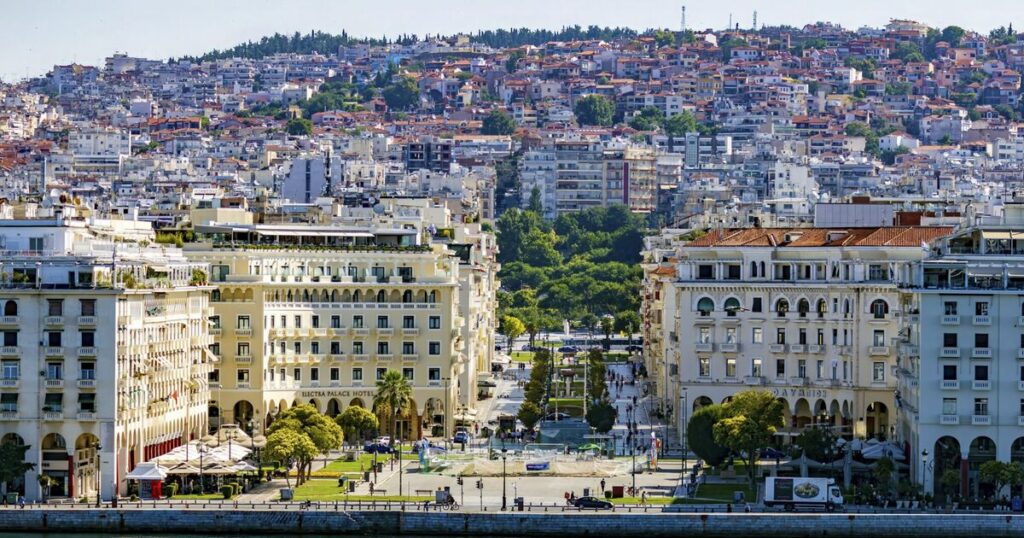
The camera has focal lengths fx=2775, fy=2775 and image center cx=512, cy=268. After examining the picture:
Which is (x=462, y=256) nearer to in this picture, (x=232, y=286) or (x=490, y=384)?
(x=490, y=384)

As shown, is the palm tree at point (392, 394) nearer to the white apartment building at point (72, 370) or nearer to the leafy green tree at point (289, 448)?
the leafy green tree at point (289, 448)

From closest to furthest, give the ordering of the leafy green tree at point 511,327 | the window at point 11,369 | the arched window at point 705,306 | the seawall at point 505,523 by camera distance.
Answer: the seawall at point 505,523, the window at point 11,369, the arched window at point 705,306, the leafy green tree at point 511,327

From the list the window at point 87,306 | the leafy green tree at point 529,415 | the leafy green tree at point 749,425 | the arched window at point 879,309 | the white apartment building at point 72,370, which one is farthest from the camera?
the leafy green tree at point 529,415

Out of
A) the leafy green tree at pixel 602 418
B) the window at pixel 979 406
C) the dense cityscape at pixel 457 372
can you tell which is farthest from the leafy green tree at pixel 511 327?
the window at pixel 979 406

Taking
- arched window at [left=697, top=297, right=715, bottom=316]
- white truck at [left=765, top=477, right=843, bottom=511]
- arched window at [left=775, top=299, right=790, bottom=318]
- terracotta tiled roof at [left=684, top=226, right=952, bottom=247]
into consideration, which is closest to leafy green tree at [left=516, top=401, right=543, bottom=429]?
terracotta tiled roof at [left=684, top=226, right=952, bottom=247]

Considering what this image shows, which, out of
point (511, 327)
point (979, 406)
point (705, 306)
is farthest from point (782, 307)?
point (511, 327)
